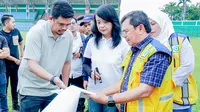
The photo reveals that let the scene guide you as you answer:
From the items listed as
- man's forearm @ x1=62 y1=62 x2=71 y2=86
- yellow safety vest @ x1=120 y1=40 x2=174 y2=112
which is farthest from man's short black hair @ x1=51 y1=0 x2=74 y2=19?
yellow safety vest @ x1=120 y1=40 x2=174 y2=112

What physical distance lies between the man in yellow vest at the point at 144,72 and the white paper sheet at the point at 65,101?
29 cm

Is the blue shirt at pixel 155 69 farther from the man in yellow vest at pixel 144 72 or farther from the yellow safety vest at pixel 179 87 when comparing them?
the yellow safety vest at pixel 179 87

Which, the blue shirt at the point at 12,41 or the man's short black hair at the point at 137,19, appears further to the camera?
the blue shirt at the point at 12,41

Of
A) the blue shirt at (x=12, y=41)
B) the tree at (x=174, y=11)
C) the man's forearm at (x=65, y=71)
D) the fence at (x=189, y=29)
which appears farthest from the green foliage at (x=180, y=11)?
the man's forearm at (x=65, y=71)

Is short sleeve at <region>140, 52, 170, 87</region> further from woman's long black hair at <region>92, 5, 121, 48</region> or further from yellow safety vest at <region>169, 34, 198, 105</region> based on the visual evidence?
woman's long black hair at <region>92, 5, 121, 48</region>

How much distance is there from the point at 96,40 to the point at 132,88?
115 cm

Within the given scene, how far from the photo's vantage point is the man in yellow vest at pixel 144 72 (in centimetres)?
215

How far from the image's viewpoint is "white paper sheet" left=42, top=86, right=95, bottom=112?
219cm

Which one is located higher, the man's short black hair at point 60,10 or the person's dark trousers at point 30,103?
the man's short black hair at point 60,10

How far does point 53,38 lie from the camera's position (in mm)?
2996

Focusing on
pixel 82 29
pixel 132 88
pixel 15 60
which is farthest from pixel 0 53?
pixel 132 88

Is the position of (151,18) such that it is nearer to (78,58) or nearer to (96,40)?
(96,40)

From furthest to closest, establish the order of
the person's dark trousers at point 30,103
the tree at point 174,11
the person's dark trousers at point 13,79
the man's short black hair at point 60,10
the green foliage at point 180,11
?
the tree at point 174,11
the green foliage at point 180,11
the person's dark trousers at point 13,79
the person's dark trousers at point 30,103
the man's short black hair at point 60,10

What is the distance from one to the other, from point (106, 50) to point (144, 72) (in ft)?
3.45
